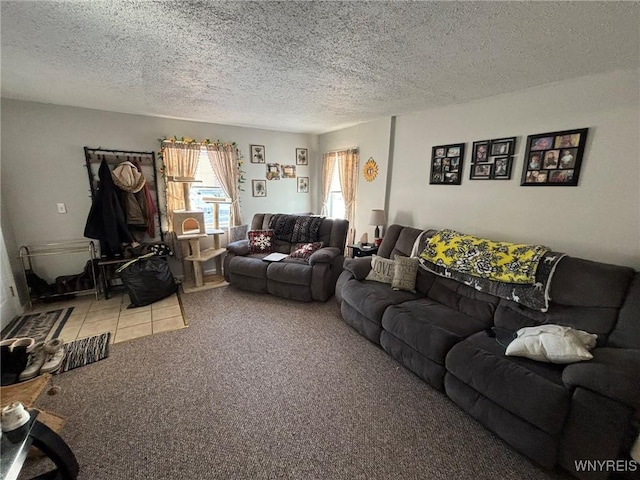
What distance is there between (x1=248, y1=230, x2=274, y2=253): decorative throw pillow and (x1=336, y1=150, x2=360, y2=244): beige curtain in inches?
54.9

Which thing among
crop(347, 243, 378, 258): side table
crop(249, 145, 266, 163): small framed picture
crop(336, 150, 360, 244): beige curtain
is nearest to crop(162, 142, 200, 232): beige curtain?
crop(249, 145, 266, 163): small framed picture

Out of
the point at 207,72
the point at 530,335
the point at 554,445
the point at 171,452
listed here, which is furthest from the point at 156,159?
the point at 554,445

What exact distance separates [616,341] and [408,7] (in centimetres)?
229

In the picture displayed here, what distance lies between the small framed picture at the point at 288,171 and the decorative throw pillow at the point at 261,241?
1.41 m

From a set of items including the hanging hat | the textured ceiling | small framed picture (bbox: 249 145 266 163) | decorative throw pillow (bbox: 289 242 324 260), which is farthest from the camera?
small framed picture (bbox: 249 145 266 163)

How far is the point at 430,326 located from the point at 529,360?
1.90 ft

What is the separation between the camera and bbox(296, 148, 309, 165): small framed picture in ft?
16.0

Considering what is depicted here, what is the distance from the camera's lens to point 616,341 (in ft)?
5.25

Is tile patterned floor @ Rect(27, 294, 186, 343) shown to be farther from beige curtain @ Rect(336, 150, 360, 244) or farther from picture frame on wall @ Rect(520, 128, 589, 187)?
picture frame on wall @ Rect(520, 128, 589, 187)

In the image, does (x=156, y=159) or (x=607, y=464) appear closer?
(x=607, y=464)

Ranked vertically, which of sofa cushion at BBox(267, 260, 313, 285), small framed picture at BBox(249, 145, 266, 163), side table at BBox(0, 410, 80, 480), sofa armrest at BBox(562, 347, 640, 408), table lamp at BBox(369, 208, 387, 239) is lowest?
side table at BBox(0, 410, 80, 480)

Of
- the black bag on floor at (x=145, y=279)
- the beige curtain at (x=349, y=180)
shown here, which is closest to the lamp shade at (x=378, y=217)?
the beige curtain at (x=349, y=180)

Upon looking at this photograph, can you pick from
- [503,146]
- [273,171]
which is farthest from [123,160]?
[503,146]

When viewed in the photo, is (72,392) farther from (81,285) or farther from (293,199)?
(293,199)
